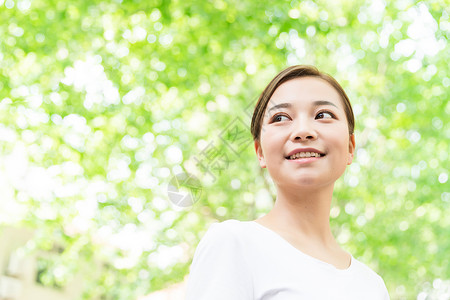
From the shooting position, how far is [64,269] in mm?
10258

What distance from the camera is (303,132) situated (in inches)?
58.9

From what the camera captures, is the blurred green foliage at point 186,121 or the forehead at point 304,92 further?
the blurred green foliage at point 186,121

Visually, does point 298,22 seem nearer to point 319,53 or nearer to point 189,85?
point 189,85

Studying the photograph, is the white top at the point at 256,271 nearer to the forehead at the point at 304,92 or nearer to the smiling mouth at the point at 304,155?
the smiling mouth at the point at 304,155

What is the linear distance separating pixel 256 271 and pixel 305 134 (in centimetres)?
37

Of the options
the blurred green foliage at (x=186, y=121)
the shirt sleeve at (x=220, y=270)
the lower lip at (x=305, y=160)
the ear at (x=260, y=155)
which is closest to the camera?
the shirt sleeve at (x=220, y=270)

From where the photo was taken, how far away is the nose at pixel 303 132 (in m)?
1.50

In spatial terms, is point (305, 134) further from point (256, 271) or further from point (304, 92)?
point (256, 271)

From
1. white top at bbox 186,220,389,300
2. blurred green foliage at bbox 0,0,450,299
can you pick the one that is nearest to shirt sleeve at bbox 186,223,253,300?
white top at bbox 186,220,389,300

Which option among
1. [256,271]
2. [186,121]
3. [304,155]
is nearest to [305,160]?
[304,155]

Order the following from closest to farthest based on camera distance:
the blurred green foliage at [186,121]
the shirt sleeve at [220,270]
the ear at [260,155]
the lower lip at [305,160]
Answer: the shirt sleeve at [220,270] < the lower lip at [305,160] < the ear at [260,155] < the blurred green foliage at [186,121]

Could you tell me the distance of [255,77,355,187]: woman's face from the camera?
59.0 inches

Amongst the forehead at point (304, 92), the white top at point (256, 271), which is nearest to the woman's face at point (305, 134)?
the forehead at point (304, 92)

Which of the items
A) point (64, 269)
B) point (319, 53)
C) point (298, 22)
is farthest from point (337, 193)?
point (64, 269)
